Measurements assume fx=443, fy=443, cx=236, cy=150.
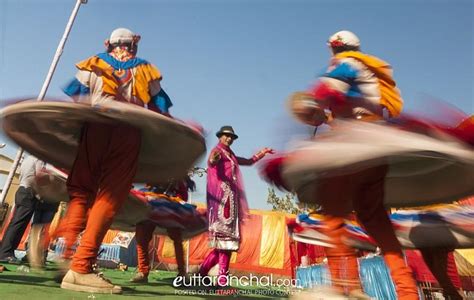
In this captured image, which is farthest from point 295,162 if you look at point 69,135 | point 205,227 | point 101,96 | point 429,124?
point 205,227

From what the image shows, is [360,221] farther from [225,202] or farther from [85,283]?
[225,202]

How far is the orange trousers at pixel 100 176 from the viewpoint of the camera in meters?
2.72

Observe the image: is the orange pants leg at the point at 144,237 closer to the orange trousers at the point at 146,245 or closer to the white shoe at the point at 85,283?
the orange trousers at the point at 146,245

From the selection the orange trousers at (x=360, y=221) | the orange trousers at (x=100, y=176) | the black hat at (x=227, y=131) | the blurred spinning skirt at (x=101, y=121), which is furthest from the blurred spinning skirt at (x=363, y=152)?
the black hat at (x=227, y=131)

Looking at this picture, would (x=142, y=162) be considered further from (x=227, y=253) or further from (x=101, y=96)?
(x=227, y=253)

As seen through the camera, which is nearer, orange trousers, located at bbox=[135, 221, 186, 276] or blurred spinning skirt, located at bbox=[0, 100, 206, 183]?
blurred spinning skirt, located at bbox=[0, 100, 206, 183]

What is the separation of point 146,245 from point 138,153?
2.74 meters

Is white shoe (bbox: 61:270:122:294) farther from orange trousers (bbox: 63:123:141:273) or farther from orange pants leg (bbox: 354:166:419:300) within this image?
orange pants leg (bbox: 354:166:419:300)

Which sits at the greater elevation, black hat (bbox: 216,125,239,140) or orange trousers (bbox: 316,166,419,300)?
black hat (bbox: 216,125,239,140)

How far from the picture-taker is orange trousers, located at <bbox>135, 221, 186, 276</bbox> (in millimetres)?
5141

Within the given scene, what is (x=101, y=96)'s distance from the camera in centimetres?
288

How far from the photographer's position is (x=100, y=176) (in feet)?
9.53

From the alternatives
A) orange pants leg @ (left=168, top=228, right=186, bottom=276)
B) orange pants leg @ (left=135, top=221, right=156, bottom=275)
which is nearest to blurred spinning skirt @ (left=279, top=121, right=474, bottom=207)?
orange pants leg @ (left=168, top=228, right=186, bottom=276)

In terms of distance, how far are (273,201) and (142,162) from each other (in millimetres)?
30256
